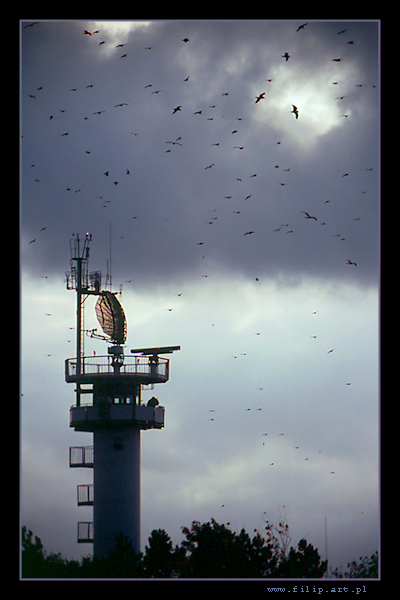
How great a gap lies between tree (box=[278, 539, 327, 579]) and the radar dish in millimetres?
19775

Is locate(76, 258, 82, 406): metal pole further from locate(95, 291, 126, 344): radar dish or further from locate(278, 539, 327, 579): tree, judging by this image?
locate(278, 539, 327, 579): tree

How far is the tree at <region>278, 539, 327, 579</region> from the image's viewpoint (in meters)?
69.8

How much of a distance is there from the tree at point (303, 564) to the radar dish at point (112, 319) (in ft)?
64.9

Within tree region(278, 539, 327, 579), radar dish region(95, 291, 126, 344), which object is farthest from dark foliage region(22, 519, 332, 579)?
radar dish region(95, 291, 126, 344)

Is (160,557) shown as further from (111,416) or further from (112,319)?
(112,319)

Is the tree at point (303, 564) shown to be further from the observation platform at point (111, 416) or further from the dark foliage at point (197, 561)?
the observation platform at point (111, 416)

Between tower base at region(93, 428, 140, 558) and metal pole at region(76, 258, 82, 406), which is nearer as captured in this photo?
tower base at region(93, 428, 140, 558)

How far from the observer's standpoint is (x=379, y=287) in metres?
42.0

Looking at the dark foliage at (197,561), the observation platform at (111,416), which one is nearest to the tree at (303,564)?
the dark foliage at (197,561)

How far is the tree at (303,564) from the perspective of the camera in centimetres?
6975

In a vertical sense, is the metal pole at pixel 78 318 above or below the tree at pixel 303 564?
above

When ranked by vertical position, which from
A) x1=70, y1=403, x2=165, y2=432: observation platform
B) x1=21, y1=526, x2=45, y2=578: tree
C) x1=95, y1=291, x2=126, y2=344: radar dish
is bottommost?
x1=21, y1=526, x2=45, y2=578: tree

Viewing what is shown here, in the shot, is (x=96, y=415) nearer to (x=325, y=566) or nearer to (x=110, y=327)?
(x=110, y=327)
